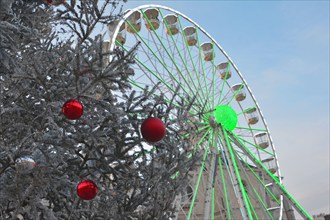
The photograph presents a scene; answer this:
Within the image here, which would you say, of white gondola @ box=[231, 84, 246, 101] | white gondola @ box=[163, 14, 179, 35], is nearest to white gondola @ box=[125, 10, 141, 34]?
white gondola @ box=[163, 14, 179, 35]

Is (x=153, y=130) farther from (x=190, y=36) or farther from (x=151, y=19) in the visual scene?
(x=190, y=36)

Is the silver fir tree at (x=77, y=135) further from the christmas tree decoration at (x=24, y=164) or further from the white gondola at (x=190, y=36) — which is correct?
the white gondola at (x=190, y=36)

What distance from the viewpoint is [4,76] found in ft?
9.07

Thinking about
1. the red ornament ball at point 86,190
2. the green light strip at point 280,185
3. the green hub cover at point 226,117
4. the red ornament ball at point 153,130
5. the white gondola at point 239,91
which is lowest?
the red ornament ball at point 86,190

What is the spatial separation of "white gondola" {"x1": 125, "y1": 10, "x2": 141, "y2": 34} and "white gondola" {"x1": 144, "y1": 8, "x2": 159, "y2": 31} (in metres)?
0.36

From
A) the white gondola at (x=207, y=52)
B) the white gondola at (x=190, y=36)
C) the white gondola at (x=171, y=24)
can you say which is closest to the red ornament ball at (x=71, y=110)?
the white gondola at (x=171, y=24)

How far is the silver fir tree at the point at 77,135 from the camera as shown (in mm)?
2322

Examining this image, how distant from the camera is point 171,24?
13.3 meters

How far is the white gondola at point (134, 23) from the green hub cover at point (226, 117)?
3.35 metres

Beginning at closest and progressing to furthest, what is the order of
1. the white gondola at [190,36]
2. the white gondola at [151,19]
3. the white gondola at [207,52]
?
the white gondola at [151,19]
the white gondola at [190,36]
the white gondola at [207,52]

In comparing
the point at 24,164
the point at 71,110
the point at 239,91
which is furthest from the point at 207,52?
the point at 24,164

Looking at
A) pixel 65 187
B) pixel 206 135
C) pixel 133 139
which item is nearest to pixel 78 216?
pixel 65 187

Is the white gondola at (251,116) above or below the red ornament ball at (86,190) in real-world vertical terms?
above

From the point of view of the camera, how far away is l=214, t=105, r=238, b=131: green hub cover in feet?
41.7
